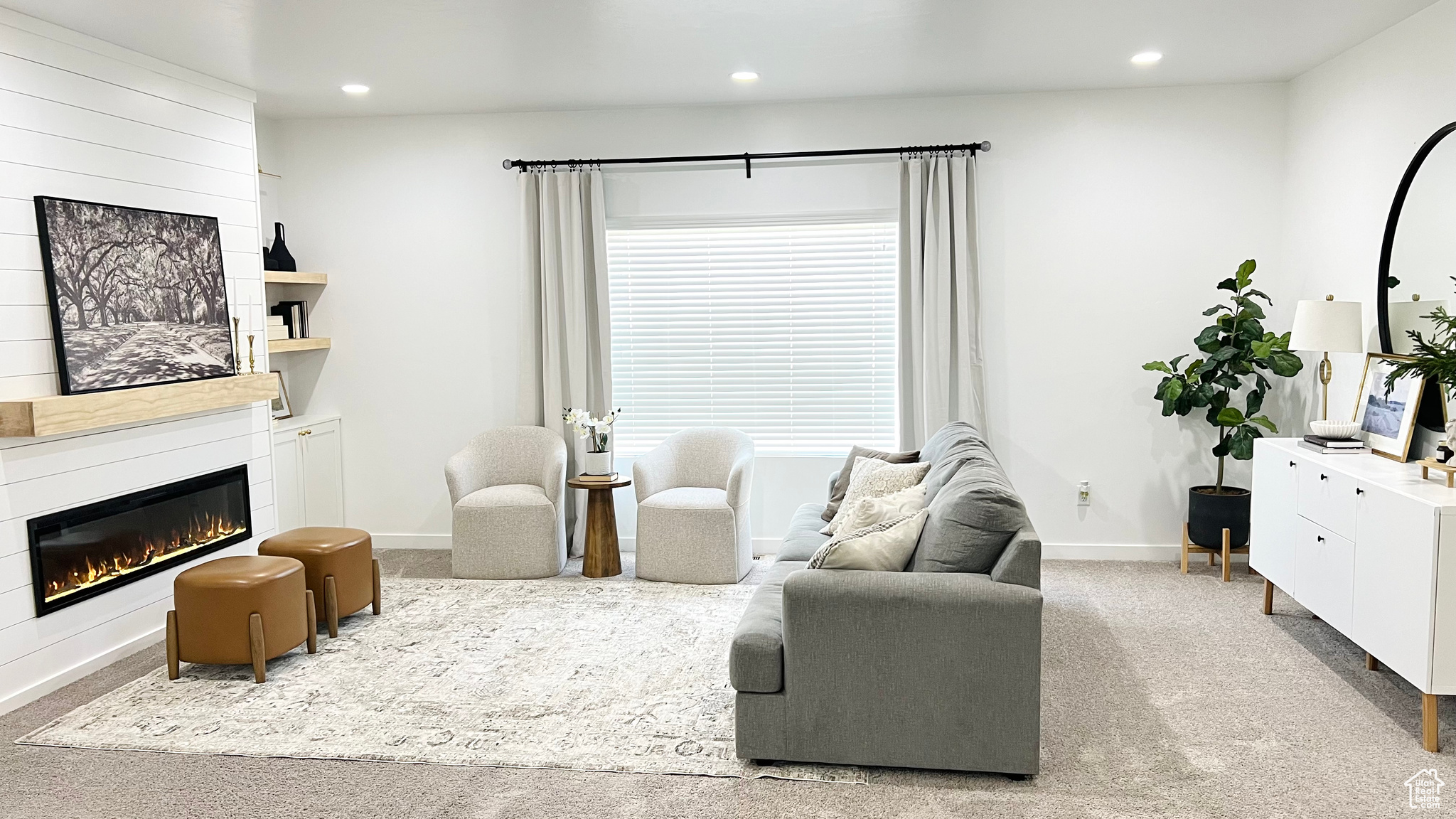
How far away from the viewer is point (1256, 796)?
2.82 m

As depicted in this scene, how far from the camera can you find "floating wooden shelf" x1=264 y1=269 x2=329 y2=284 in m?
5.64

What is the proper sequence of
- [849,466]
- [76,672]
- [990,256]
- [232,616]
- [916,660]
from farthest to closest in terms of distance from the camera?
[990,256], [849,466], [76,672], [232,616], [916,660]

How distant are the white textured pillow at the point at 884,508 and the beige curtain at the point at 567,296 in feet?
7.75

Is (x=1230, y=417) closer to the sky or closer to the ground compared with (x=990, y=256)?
closer to the ground

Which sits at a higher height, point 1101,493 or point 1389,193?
point 1389,193

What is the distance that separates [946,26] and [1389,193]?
84.9 inches

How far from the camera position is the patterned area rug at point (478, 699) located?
3.18m

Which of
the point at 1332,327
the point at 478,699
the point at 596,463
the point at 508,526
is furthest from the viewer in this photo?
the point at 596,463

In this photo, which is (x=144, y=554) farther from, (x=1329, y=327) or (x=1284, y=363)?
(x=1284, y=363)

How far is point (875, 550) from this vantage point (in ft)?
10.3

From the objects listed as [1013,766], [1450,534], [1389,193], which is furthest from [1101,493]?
[1013,766]

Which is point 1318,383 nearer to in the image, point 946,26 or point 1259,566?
point 1259,566

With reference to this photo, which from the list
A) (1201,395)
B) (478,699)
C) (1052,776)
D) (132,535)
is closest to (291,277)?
(132,535)

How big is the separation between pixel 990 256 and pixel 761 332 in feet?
4.71
